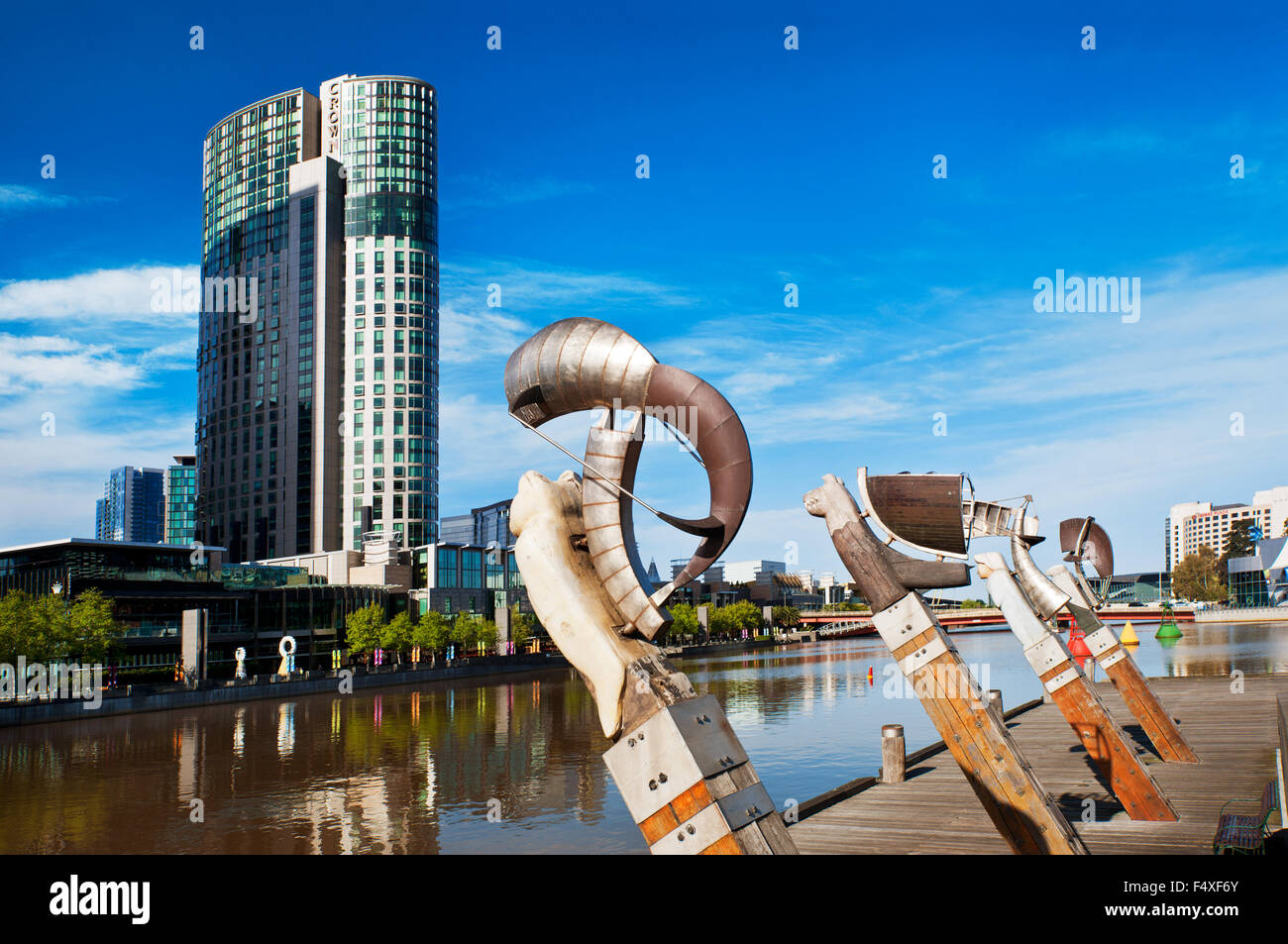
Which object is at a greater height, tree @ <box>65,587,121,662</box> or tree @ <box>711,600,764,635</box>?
tree @ <box>65,587,121,662</box>

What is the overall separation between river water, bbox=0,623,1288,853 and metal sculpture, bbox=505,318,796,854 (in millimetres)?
19019

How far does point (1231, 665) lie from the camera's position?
72.6 meters

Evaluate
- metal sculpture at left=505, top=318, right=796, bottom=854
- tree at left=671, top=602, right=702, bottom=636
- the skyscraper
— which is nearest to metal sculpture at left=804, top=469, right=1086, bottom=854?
metal sculpture at left=505, top=318, right=796, bottom=854

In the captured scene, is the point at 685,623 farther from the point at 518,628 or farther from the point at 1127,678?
the point at 1127,678

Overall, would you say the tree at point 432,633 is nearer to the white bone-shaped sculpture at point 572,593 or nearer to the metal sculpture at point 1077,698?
the metal sculpture at point 1077,698

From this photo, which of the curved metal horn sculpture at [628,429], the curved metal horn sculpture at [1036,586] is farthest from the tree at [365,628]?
the curved metal horn sculpture at [628,429]

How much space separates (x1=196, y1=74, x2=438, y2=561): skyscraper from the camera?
179250 mm

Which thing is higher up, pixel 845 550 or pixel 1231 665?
pixel 845 550

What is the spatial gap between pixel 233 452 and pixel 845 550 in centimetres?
19686

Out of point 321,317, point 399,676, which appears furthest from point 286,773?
point 321,317

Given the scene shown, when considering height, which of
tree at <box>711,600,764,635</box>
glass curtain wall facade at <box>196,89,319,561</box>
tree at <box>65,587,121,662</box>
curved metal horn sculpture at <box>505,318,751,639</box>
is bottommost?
tree at <box>711,600,764,635</box>

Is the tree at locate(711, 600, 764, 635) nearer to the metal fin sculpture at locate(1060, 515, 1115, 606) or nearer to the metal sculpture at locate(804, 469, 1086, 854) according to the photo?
the metal fin sculpture at locate(1060, 515, 1115, 606)

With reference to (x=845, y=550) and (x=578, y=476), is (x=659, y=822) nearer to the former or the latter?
(x=578, y=476)

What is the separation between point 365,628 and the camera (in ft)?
360
